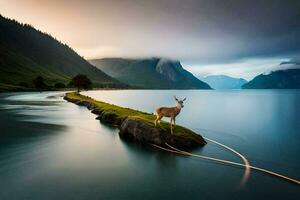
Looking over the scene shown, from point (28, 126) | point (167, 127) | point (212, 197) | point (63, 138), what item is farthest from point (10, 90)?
point (212, 197)

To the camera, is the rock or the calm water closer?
the calm water

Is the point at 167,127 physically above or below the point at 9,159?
above

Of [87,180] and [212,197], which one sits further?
[87,180]

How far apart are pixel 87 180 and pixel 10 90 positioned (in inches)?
8084

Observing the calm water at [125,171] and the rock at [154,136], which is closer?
the calm water at [125,171]

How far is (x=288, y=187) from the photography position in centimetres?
1911

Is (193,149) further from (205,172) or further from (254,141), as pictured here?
(254,141)

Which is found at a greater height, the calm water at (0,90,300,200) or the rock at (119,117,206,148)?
the rock at (119,117,206,148)

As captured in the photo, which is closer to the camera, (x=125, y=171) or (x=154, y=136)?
(x=125, y=171)

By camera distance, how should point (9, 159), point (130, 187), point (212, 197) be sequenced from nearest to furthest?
point (212, 197) → point (130, 187) → point (9, 159)

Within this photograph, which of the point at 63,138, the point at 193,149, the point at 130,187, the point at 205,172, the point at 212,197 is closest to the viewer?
the point at 212,197

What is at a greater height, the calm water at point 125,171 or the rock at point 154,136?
the rock at point 154,136

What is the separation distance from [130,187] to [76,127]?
31.0m

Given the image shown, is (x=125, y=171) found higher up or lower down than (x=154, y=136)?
lower down
